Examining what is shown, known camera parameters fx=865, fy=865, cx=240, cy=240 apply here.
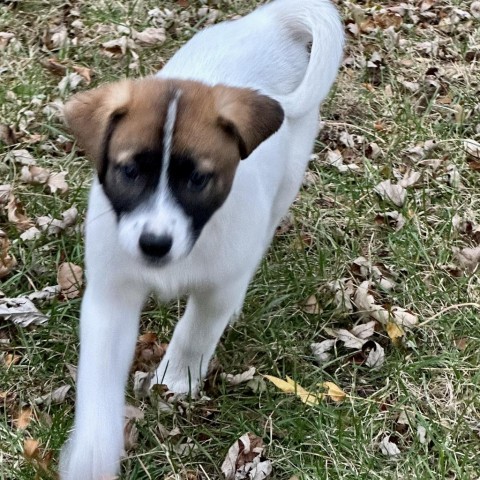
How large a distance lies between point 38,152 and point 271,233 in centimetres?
160

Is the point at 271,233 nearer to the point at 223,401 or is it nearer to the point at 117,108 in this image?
the point at 223,401

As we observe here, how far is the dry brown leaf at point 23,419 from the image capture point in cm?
326

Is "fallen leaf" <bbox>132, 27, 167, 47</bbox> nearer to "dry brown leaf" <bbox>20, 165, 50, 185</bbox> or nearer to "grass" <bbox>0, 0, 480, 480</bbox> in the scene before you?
"grass" <bbox>0, 0, 480, 480</bbox>

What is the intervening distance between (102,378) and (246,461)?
0.66 meters

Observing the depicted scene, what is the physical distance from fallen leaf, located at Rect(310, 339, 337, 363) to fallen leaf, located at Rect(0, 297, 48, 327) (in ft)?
3.84

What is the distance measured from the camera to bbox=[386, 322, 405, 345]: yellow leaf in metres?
3.82

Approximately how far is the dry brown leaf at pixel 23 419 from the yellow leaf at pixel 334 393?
3.90 feet

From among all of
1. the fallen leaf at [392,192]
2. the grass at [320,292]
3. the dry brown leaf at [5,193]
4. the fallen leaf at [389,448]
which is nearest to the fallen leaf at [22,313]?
the grass at [320,292]

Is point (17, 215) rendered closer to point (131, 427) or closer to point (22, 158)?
point (22, 158)

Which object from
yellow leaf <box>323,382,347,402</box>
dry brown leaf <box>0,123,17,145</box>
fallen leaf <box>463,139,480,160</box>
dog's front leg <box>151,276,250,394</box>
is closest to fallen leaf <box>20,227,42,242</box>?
dry brown leaf <box>0,123,17,145</box>

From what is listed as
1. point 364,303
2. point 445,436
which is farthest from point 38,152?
point 445,436

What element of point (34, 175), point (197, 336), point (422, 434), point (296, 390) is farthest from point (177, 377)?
point (34, 175)

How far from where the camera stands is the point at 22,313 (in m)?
3.69

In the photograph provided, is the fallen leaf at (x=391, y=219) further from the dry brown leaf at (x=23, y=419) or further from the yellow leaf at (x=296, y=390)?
the dry brown leaf at (x=23, y=419)
